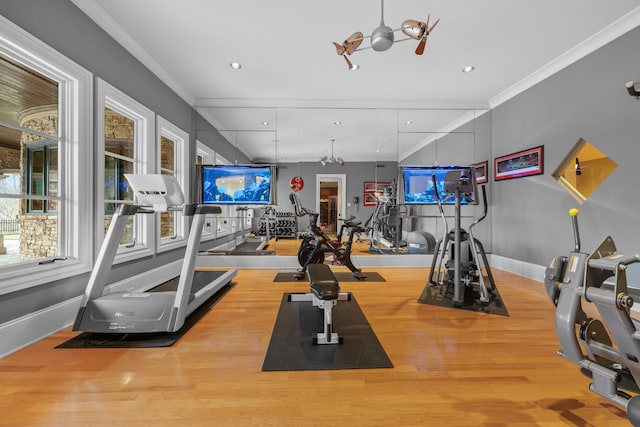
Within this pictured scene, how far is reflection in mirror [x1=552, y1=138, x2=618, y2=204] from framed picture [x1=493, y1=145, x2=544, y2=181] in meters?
0.33

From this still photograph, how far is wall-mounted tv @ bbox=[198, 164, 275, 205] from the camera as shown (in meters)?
5.06

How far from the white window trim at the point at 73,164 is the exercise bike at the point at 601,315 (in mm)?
3642

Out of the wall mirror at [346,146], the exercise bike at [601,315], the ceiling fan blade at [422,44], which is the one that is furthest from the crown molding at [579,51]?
the exercise bike at [601,315]

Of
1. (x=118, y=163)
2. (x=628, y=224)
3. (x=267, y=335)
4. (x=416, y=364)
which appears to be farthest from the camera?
(x=118, y=163)

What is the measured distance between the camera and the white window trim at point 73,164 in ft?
8.02

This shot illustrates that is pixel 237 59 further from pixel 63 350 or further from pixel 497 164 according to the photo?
pixel 497 164

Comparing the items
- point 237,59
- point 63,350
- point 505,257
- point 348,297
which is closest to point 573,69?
point 505,257

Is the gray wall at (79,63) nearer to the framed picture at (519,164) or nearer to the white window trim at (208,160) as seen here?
the white window trim at (208,160)

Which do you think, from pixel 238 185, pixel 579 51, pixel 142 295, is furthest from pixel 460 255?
pixel 238 185

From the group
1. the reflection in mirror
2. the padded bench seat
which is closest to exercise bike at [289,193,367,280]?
the padded bench seat

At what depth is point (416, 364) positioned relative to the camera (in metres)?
1.91

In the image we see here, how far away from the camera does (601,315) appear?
3.76ft

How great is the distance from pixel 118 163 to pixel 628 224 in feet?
19.3

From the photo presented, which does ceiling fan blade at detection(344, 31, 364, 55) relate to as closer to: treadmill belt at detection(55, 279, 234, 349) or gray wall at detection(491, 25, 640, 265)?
gray wall at detection(491, 25, 640, 265)
